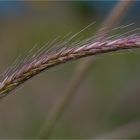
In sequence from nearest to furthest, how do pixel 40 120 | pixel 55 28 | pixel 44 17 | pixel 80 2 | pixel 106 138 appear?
pixel 106 138
pixel 40 120
pixel 55 28
pixel 44 17
pixel 80 2

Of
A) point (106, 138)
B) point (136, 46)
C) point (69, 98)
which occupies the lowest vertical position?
point (106, 138)

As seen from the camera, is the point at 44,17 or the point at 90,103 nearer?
the point at 90,103

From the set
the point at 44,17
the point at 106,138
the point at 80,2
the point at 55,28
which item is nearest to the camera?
the point at 106,138

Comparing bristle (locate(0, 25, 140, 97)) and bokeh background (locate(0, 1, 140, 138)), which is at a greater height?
bristle (locate(0, 25, 140, 97))

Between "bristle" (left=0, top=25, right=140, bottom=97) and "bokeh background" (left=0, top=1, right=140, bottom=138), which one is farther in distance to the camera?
"bokeh background" (left=0, top=1, right=140, bottom=138)

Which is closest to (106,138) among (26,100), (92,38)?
(92,38)

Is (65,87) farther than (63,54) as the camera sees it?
Yes

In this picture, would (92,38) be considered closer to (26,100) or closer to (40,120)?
(40,120)

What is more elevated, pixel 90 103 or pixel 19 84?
pixel 19 84
